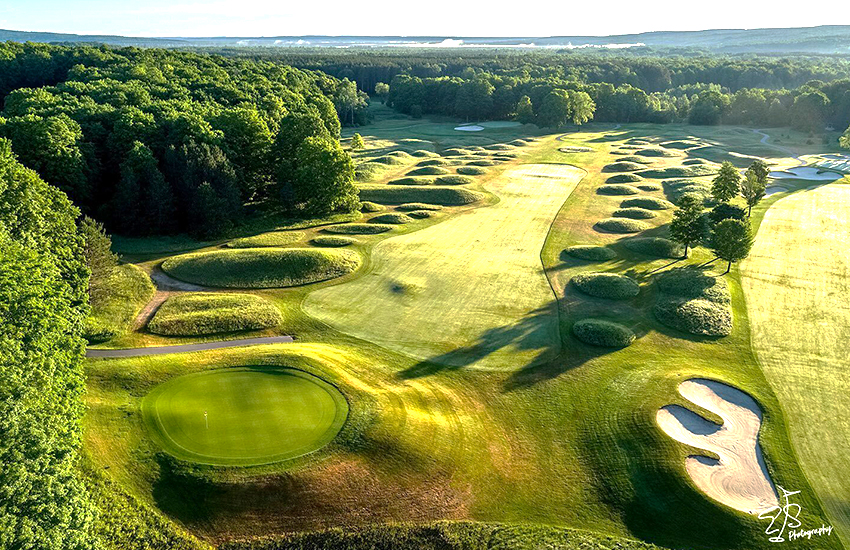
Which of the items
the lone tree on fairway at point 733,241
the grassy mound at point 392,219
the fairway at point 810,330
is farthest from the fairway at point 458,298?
the lone tree on fairway at point 733,241

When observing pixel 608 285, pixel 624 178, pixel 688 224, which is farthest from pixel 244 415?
pixel 624 178

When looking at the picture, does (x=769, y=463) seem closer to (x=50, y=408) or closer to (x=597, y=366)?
(x=597, y=366)

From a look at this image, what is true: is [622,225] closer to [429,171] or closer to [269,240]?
[429,171]

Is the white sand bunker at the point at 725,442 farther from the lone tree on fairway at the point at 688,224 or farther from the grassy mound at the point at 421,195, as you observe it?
the grassy mound at the point at 421,195

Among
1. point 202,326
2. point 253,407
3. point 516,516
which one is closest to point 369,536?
point 516,516

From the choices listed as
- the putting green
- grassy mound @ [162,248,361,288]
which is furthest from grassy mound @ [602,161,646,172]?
the putting green

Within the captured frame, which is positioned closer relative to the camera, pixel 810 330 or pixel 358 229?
pixel 810 330

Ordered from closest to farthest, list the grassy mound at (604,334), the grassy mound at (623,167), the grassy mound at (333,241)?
the grassy mound at (604,334), the grassy mound at (333,241), the grassy mound at (623,167)
